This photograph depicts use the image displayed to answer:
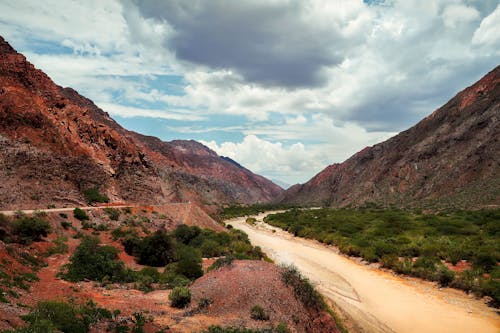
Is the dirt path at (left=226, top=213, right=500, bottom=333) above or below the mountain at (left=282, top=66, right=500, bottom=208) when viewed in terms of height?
below

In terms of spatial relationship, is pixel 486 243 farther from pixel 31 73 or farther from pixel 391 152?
pixel 391 152

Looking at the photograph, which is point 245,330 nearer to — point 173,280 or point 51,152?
point 173,280

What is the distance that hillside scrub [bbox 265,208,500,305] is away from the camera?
22656 millimetres

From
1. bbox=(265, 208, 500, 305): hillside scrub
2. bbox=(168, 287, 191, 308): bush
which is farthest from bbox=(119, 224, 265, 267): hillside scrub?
bbox=(265, 208, 500, 305): hillside scrub

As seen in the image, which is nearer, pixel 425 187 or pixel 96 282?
pixel 96 282

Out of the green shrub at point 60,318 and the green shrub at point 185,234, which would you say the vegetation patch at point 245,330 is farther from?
the green shrub at point 185,234

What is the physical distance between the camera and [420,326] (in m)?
17.3

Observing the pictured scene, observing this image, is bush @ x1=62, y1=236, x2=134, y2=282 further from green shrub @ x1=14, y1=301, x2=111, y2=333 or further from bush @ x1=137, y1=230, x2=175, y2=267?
green shrub @ x1=14, y1=301, x2=111, y2=333

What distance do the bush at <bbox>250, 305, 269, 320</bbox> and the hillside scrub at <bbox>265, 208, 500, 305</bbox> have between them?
1474 cm

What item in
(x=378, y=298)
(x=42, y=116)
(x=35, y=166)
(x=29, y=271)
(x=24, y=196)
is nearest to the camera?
(x=29, y=271)

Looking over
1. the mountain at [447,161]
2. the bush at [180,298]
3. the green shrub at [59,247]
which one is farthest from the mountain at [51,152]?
the mountain at [447,161]

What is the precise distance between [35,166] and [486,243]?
45102 mm

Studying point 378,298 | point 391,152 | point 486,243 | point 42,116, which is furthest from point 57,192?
point 391,152

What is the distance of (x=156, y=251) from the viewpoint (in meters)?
24.5
